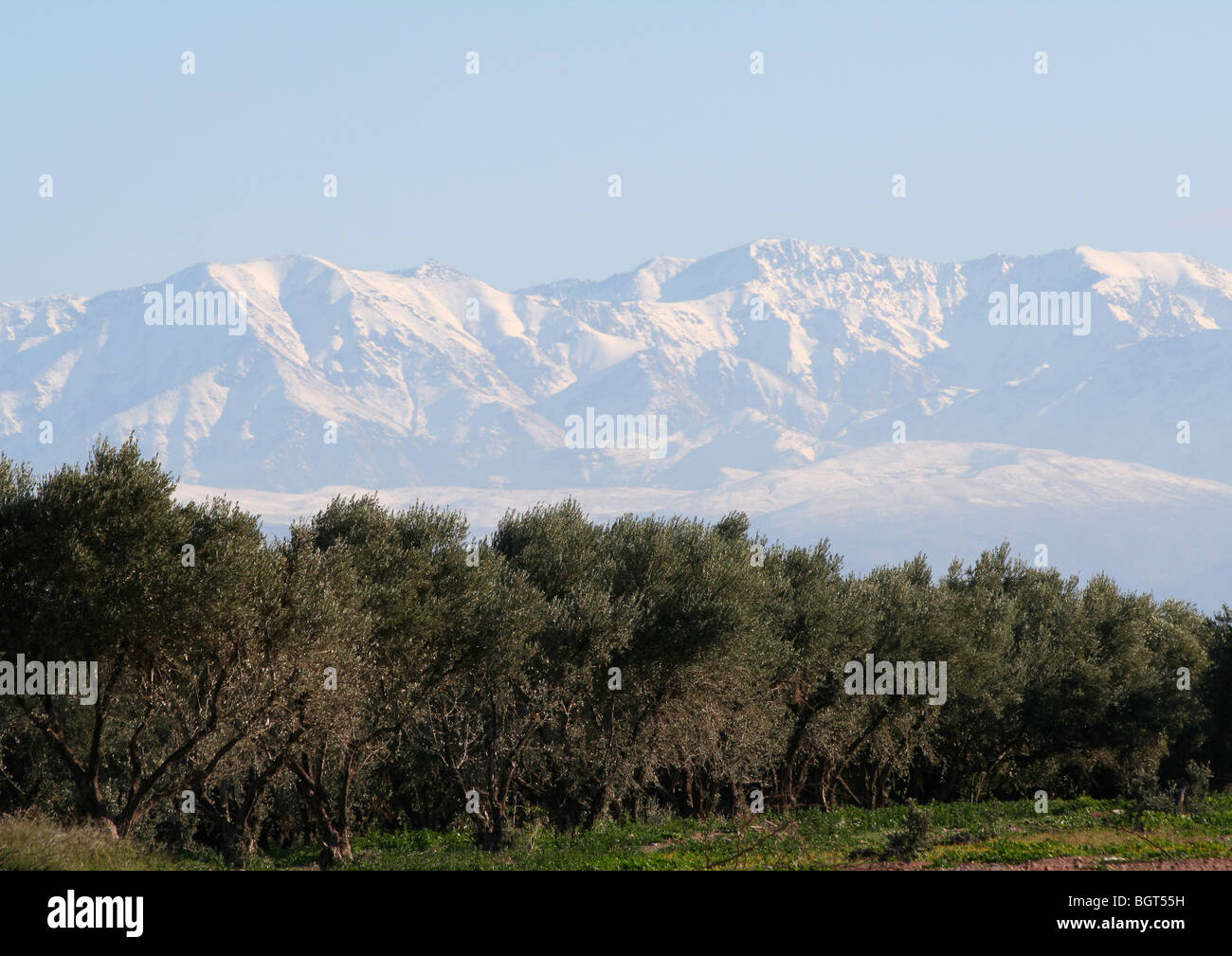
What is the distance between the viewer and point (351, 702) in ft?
111

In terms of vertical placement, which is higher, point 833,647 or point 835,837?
point 833,647

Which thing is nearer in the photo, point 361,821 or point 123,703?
point 123,703

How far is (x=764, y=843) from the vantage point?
30500 mm

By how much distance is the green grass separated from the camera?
2511 centimetres

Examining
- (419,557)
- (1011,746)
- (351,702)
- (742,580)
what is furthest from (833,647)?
(351,702)

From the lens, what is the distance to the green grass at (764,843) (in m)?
25.1

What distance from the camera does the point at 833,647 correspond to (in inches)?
1917

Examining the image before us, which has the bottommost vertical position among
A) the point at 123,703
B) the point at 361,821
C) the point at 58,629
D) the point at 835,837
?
the point at 361,821
